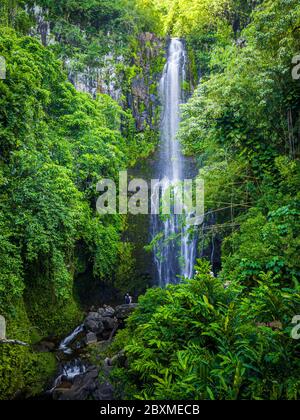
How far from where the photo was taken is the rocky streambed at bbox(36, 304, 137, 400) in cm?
587

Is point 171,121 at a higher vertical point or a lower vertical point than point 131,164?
higher

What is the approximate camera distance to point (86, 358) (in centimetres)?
845

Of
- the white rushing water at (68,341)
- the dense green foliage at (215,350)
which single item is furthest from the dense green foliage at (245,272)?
the white rushing water at (68,341)

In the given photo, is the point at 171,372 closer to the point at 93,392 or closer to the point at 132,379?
the point at 132,379

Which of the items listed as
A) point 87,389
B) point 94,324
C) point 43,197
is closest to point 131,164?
point 43,197

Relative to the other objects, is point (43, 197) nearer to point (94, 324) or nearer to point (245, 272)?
point (94, 324)

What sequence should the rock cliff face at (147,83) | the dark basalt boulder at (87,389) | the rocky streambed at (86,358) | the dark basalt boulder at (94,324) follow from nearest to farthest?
1. the dark basalt boulder at (87,389)
2. the rocky streambed at (86,358)
3. the dark basalt boulder at (94,324)
4. the rock cliff face at (147,83)

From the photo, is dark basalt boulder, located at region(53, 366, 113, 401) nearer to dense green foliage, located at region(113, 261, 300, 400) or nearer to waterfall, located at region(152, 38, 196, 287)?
dense green foliage, located at region(113, 261, 300, 400)

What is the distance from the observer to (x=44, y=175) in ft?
26.9

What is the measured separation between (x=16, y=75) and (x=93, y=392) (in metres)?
7.78

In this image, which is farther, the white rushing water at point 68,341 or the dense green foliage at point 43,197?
the white rushing water at point 68,341

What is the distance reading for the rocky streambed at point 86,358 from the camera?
587cm

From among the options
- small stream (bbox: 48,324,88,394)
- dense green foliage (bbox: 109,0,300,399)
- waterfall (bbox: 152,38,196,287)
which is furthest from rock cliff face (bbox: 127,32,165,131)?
small stream (bbox: 48,324,88,394)

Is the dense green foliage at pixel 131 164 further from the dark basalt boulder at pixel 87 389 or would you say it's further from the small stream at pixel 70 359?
the dark basalt boulder at pixel 87 389
